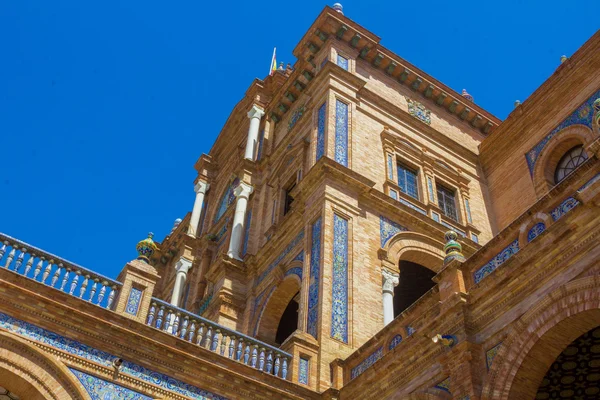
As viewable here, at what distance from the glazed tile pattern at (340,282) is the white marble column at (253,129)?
7.78 m

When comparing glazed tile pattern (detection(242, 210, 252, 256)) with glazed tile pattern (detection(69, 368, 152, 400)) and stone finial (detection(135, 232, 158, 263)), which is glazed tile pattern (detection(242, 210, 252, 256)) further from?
glazed tile pattern (detection(69, 368, 152, 400))

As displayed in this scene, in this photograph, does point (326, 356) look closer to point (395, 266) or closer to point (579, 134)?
point (395, 266)

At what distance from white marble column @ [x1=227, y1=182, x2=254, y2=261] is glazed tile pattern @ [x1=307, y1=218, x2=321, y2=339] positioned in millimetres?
3995

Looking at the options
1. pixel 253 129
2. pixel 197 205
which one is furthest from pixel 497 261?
pixel 197 205

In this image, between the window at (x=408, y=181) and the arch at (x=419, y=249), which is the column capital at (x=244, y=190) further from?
the arch at (x=419, y=249)

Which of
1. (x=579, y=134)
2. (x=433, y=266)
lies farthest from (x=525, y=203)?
(x=433, y=266)

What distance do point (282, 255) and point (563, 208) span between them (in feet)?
30.2

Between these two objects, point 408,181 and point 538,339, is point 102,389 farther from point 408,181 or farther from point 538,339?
point 408,181

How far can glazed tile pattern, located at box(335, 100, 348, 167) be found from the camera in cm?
1739

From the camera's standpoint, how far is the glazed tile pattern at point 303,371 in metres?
12.3

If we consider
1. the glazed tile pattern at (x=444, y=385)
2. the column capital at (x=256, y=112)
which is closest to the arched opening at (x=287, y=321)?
the column capital at (x=256, y=112)

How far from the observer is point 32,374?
31.7ft

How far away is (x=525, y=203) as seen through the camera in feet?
61.4

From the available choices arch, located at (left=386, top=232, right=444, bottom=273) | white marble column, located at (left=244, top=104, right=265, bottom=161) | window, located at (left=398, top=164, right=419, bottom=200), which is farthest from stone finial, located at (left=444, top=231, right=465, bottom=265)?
white marble column, located at (left=244, top=104, right=265, bottom=161)
